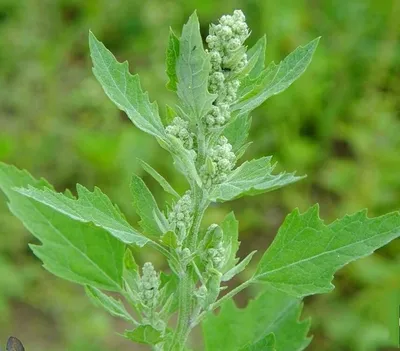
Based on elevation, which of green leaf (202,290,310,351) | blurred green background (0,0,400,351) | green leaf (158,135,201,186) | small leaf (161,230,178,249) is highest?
green leaf (158,135,201,186)

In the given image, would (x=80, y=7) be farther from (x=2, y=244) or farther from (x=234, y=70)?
(x=234, y=70)

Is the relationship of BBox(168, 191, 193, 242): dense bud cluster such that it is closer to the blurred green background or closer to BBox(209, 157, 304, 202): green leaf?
BBox(209, 157, 304, 202): green leaf

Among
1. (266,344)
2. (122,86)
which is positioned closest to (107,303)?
(266,344)

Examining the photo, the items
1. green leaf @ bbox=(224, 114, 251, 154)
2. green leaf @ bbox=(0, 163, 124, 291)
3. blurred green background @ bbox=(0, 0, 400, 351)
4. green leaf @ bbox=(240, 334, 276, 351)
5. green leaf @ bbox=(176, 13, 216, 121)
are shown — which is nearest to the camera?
green leaf @ bbox=(176, 13, 216, 121)

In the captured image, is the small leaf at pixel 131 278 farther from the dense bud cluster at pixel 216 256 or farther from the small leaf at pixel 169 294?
the dense bud cluster at pixel 216 256

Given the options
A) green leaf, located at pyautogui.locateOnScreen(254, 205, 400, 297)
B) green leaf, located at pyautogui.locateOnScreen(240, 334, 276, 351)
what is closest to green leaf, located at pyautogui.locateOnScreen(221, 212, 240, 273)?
green leaf, located at pyautogui.locateOnScreen(254, 205, 400, 297)

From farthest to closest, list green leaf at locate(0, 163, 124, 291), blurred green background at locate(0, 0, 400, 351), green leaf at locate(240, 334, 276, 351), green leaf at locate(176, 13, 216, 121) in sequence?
blurred green background at locate(0, 0, 400, 351) → green leaf at locate(0, 163, 124, 291) → green leaf at locate(240, 334, 276, 351) → green leaf at locate(176, 13, 216, 121)
